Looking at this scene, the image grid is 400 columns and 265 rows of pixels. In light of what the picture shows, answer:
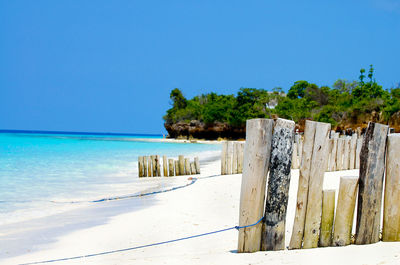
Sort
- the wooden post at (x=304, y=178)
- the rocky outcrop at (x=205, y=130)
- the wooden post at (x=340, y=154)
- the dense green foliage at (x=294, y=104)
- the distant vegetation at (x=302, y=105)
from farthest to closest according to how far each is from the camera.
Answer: the rocky outcrop at (x=205, y=130) < the dense green foliage at (x=294, y=104) < the distant vegetation at (x=302, y=105) < the wooden post at (x=340, y=154) < the wooden post at (x=304, y=178)

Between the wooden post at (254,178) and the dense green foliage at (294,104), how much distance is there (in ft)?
110

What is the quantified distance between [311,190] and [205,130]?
7000 centimetres

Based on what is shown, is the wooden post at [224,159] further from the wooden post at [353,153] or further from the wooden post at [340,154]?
the wooden post at [353,153]

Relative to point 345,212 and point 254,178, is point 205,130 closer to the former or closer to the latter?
point 345,212

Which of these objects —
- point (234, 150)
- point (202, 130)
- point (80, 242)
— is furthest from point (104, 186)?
point (202, 130)

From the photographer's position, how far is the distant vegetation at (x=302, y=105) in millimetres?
37938

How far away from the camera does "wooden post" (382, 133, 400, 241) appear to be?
4.20 metres

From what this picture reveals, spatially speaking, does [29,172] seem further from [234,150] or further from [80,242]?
[80,242]

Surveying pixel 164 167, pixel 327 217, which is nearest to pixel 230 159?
pixel 164 167

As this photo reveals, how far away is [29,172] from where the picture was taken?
53.7ft

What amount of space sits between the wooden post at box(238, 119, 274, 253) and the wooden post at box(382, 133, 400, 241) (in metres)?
1.38

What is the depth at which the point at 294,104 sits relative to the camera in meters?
58.8

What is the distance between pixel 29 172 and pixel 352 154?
42.8 feet

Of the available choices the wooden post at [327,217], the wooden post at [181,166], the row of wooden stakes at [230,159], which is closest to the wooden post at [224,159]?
the row of wooden stakes at [230,159]
